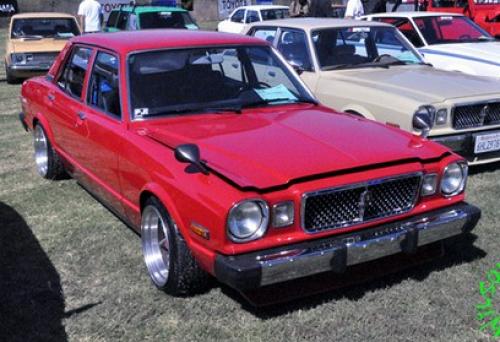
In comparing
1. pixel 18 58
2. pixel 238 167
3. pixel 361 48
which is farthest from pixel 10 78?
pixel 238 167

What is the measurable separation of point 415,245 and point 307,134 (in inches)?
37.4

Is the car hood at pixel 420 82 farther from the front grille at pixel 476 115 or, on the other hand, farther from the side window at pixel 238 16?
the side window at pixel 238 16

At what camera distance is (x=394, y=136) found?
386 cm

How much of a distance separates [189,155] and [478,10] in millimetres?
13536

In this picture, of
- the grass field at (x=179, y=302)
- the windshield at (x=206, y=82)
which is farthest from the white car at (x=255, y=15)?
the grass field at (x=179, y=302)

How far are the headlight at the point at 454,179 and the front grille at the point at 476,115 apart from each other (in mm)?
2007

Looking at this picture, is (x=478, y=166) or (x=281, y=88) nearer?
(x=281, y=88)

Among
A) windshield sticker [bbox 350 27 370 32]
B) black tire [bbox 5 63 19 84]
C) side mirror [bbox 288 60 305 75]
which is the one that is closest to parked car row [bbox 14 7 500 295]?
side mirror [bbox 288 60 305 75]

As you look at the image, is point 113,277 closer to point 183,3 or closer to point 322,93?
point 322,93

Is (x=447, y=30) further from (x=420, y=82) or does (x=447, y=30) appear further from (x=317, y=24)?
(x=420, y=82)

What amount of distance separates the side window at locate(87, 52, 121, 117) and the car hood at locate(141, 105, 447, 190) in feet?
1.47

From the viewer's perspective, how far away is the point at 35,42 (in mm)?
12508

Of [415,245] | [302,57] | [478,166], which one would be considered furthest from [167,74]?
[478,166]

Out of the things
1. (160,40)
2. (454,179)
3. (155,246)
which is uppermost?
(160,40)
